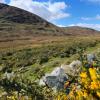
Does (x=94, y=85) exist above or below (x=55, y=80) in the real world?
above

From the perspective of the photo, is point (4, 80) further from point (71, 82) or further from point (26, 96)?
point (71, 82)

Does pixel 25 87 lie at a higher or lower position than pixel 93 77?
lower

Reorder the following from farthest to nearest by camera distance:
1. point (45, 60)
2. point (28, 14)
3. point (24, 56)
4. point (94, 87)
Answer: point (28, 14), point (24, 56), point (45, 60), point (94, 87)

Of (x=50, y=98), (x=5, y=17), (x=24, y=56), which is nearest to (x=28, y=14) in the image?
(x=5, y=17)

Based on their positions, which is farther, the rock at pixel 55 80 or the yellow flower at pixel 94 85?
the rock at pixel 55 80

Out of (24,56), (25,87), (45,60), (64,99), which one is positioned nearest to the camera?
(64,99)

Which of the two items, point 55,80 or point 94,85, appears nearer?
point 94,85

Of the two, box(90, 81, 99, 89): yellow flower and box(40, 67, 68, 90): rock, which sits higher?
box(90, 81, 99, 89): yellow flower

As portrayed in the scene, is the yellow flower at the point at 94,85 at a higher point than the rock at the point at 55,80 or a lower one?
higher

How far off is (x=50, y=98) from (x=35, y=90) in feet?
1.02

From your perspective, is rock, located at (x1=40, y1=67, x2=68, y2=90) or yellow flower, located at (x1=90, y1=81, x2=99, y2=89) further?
rock, located at (x1=40, y1=67, x2=68, y2=90)

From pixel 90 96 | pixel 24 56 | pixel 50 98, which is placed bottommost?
pixel 24 56

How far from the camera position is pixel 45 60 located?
37875 mm

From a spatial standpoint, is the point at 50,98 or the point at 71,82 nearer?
the point at 71,82
